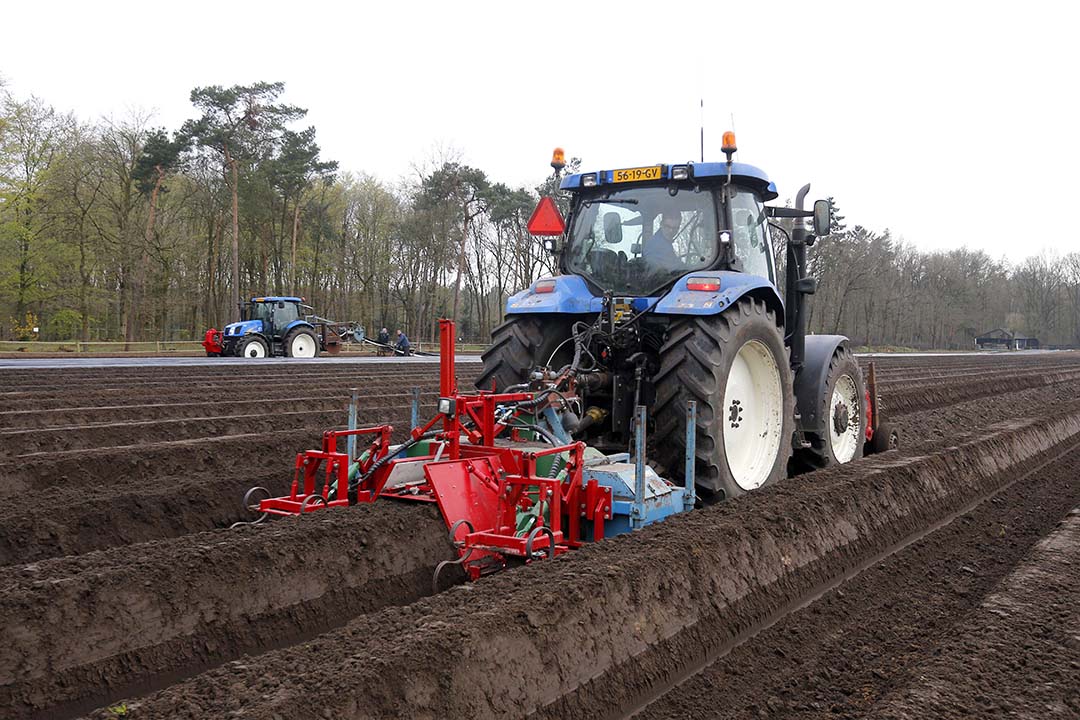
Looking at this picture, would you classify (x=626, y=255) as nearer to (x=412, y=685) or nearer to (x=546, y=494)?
(x=546, y=494)

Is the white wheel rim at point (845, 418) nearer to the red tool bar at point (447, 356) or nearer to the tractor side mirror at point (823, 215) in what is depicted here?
the tractor side mirror at point (823, 215)

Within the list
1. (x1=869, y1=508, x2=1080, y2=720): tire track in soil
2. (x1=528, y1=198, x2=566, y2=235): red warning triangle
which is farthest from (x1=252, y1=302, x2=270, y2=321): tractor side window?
(x1=869, y1=508, x2=1080, y2=720): tire track in soil

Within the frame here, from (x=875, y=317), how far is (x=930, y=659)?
7284cm

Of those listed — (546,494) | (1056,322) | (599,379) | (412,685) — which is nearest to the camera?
(412,685)

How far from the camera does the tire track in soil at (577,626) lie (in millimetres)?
2645

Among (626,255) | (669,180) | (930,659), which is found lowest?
(930,659)

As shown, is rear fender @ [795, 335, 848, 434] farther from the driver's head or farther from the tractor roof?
the driver's head

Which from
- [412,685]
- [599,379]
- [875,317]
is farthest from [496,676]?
[875,317]

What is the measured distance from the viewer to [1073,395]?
17734 millimetres

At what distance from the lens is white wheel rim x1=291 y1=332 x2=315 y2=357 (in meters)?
25.7

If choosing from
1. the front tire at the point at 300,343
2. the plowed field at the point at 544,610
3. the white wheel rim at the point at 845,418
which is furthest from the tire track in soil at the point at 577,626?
the front tire at the point at 300,343

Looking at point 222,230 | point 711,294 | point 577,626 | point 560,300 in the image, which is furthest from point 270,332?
point 577,626

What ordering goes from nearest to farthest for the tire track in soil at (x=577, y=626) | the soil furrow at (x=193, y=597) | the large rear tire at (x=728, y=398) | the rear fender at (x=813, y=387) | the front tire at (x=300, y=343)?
1. the tire track in soil at (x=577, y=626)
2. the soil furrow at (x=193, y=597)
3. the large rear tire at (x=728, y=398)
4. the rear fender at (x=813, y=387)
5. the front tire at (x=300, y=343)

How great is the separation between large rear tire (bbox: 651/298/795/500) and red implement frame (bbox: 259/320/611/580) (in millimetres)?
760
